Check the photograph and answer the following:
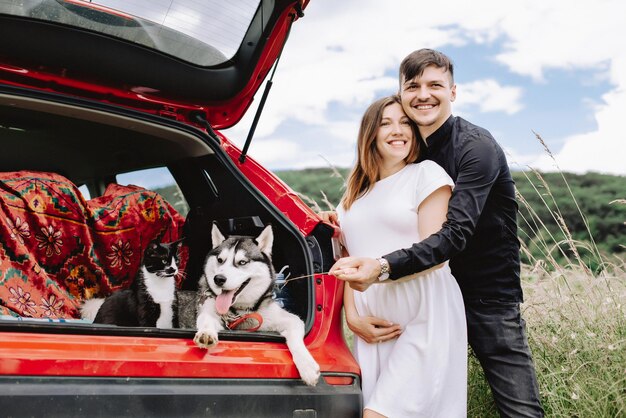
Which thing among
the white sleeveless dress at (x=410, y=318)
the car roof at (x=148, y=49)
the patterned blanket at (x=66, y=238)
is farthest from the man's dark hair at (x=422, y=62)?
the patterned blanket at (x=66, y=238)

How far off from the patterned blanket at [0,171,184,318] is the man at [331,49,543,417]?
1300 mm

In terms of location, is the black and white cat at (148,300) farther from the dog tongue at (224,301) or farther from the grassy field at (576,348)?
the grassy field at (576,348)

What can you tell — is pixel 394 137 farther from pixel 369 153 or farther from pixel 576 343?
pixel 576 343

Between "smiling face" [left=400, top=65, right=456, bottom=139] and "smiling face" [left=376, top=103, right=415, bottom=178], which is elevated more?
"smiling face" [left=400, top=65, right=456, bottom=139]

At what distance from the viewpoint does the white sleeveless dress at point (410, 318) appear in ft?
7.30

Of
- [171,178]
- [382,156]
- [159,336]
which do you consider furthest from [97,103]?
[382,156]

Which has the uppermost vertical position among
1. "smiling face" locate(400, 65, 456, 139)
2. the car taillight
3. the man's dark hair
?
the man's dark hair

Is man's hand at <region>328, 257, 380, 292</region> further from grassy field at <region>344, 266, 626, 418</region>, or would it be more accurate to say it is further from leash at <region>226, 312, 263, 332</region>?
grassy field at <region>344, 266, 626, 418</region>

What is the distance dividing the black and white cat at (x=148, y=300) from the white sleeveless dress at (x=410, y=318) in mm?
834

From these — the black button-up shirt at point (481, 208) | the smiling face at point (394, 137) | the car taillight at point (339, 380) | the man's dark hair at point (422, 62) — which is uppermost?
the man's dark hair at point (422, 62)

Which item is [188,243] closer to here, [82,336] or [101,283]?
[101,283]

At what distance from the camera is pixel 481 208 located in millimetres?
2275

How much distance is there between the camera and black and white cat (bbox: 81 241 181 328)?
260 centimetres

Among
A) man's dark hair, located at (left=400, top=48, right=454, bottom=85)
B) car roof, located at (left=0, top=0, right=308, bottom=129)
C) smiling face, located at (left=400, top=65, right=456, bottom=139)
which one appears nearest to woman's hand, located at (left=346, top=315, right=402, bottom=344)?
smiling face, located at (left=400, top=65, right=456, bottom=139)
